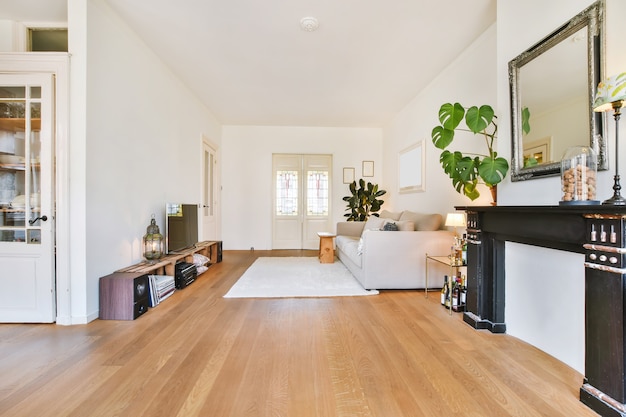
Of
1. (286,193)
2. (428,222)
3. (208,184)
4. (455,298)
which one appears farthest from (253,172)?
(455,298)

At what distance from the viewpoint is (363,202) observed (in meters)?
6.01

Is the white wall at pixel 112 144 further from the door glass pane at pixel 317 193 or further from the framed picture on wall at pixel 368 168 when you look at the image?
the framed picture on wall at pixel 368 168

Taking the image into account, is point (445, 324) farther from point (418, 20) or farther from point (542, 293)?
point (418, 20)

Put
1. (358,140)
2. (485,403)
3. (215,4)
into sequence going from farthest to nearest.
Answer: (358,140), (215,4), (485,403)

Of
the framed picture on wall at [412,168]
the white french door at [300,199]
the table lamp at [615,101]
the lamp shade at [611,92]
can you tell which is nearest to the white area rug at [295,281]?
the white french door at [300,199]

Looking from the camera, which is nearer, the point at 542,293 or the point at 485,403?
the point at 485,403

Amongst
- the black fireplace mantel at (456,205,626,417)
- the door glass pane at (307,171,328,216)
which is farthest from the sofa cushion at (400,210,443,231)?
the door glass pane at (307,171,328,216)

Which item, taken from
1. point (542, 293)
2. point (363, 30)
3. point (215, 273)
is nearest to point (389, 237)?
point (542, 293)

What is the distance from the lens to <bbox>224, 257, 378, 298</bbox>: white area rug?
3.19m

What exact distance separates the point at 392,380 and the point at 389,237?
1.89m

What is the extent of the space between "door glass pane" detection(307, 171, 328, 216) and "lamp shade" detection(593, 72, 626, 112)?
534 cm

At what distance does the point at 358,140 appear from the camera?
21.8 feet

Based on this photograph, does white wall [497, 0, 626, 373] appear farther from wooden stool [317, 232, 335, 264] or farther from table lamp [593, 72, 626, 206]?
wooden stool [317, 232, 335, 264]

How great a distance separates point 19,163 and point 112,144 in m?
0.68
